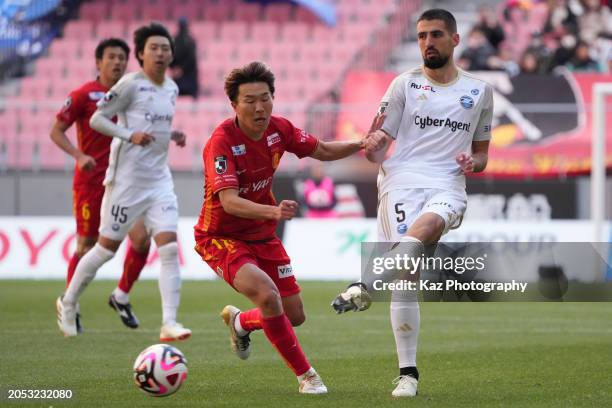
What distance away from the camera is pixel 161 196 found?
11.2 metres

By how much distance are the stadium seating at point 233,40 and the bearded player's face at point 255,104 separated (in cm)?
1577

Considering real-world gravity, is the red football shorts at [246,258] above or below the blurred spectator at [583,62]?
below

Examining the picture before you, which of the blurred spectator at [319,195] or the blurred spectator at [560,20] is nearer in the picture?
the blurred spectator at [319,195]

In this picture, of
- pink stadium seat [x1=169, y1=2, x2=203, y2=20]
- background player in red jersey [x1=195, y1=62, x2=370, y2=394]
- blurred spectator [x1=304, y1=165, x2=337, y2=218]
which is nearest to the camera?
background player in red jersey [x1=195, y1=62, x2=370, y2=394]

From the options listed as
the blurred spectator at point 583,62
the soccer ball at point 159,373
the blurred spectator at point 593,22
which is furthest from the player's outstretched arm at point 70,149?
the blurred spectator at point 593,22

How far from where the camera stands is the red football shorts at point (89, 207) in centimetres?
1170

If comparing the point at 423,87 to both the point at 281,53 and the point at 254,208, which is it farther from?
the point at 281,53

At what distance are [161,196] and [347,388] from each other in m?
3.99

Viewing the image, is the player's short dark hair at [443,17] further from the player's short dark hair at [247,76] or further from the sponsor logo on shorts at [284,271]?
the sponsor logo on shorts at [284,271]

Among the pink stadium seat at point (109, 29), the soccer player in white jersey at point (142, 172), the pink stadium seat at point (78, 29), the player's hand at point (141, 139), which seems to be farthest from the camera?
the pink stadium seat at point (78, 29)

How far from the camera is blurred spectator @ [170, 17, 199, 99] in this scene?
72.9 ft

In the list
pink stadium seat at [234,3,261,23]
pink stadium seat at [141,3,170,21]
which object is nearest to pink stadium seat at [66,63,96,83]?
pink stadium seat at [141,3,170,21]

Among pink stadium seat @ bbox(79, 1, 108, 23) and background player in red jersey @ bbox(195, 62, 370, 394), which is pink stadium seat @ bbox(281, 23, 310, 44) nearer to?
pink stadium seat @ bbox(79, 1, 108, 23)

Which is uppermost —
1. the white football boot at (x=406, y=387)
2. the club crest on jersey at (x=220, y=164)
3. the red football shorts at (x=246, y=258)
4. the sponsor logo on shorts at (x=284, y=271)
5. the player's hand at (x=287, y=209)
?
the club crest on jersey at (x=220, y=164)
